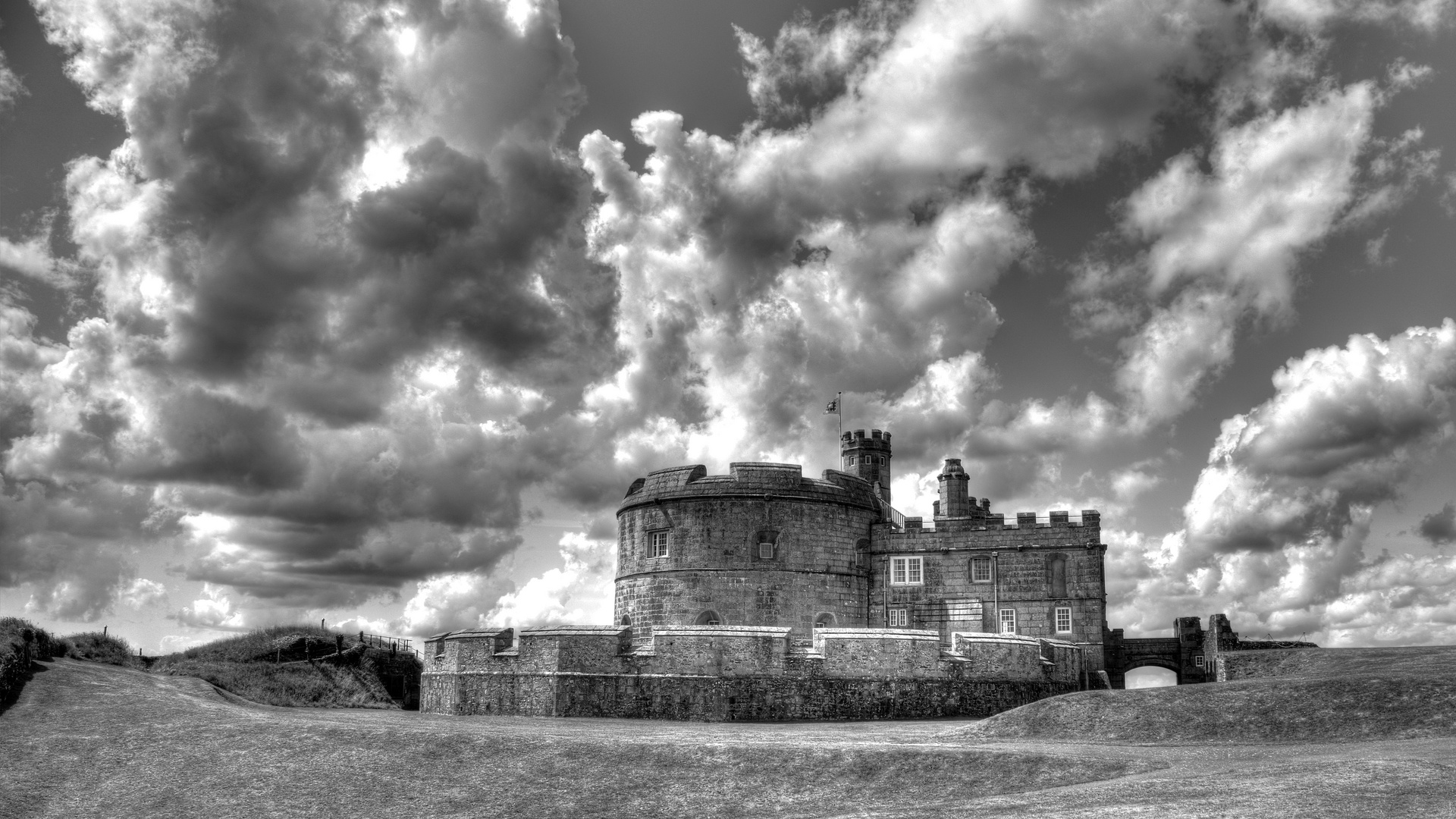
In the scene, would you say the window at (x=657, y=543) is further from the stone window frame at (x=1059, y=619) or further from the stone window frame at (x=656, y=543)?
the stone window frame at (x=1059, y=619)

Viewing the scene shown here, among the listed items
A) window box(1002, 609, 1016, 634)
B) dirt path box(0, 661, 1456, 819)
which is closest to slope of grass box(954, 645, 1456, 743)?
dirt path box(0, 661, 1456, 819)

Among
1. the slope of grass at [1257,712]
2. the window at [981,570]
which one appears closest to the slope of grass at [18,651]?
the slope of grass at [1257,712]

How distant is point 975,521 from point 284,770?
3108 centimetres

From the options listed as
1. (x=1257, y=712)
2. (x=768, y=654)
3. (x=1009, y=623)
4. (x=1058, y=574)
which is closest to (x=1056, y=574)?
(x=1058, y=574)

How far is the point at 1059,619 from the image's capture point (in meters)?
43.8

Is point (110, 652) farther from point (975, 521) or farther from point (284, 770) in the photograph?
point (975, 521)

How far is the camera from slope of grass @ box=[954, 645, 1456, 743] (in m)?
21.8

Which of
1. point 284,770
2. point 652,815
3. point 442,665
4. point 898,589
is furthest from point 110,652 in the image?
point 652,815

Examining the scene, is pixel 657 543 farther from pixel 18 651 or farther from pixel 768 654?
pixel 18 651

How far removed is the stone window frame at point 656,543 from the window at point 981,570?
12.4 meters

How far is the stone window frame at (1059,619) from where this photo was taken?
43562mm

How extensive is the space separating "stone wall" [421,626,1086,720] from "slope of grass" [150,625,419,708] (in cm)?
958

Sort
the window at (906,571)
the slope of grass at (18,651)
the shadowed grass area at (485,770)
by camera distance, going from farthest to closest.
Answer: the window at (906,571) → the slope of grass at (18,651) → the shadowed grass area at (485,770)

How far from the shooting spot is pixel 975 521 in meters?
45.7
